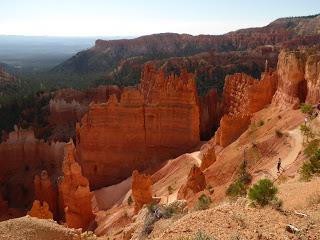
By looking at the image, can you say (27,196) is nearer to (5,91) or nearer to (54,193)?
(54,193)

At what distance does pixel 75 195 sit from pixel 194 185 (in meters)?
9.02

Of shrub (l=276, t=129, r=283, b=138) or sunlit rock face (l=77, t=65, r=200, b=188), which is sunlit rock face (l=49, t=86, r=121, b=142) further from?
shrub (l=276, t=129, r=283, b=138)

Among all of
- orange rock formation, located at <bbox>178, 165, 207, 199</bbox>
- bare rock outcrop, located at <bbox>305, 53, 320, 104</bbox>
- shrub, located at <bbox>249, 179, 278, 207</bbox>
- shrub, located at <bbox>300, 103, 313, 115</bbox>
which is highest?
bare rock outcrop, located at <bbox>305, 53, 320, 104</bbox>

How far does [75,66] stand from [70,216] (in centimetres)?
10672

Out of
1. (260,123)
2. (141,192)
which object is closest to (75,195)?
(141,192)

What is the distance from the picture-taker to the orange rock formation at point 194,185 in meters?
25.2

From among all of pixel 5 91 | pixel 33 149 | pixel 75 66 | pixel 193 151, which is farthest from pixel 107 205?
pixel 75 66

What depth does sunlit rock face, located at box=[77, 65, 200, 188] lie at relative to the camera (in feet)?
122

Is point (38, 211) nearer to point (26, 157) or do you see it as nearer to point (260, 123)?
point (260, 123)

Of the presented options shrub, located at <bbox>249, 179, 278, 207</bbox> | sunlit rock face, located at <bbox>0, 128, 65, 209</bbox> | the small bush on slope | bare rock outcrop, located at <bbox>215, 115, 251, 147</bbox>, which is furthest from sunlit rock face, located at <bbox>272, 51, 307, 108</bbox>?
sunlit rock face, located at <bbox>0, 128, 65, 209</bbox>

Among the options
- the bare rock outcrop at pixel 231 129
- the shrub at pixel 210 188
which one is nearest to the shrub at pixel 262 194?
the shrub at pixel 210 188

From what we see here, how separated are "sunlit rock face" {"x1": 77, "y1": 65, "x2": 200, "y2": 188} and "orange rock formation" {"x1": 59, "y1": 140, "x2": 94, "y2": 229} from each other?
22.7ft

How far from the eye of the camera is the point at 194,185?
25406 millimetres

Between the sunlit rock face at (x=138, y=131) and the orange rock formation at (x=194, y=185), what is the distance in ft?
36.7
